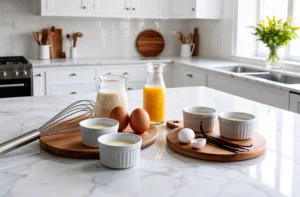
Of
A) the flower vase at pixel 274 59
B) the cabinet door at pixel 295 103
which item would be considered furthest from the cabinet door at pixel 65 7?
the cabinet door at pixel 295 103

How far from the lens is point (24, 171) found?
1.21 m

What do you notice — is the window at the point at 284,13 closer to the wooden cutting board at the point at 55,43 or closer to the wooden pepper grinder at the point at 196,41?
the wooden pepper grinder at the point at 196,41

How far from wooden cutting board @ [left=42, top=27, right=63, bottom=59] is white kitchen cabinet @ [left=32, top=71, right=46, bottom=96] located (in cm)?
61

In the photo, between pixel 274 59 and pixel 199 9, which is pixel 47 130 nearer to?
pixel 274 59

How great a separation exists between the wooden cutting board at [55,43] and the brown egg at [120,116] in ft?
10.6

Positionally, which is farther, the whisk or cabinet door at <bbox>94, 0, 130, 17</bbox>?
cabinet door at <bbox>94, 0, 130, 17</bbox>

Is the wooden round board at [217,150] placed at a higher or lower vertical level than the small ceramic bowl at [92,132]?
lower

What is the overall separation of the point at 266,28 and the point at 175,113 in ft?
6.86

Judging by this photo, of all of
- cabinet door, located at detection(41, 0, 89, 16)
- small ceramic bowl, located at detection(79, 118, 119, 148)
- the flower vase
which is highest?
cabinet door, located at detection(41, 0, 89, 16)

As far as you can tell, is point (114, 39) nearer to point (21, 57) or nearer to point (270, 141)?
point (21, 57)

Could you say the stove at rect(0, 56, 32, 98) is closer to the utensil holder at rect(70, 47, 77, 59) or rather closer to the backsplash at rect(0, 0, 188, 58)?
the backsplash at rect(0, 0, 188, 58)

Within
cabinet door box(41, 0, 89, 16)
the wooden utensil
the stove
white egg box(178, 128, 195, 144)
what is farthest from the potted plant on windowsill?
white egg box(178, 128, 195, 144)

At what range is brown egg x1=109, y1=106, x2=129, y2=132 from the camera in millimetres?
1514

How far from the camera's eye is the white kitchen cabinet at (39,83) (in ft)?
13.0
